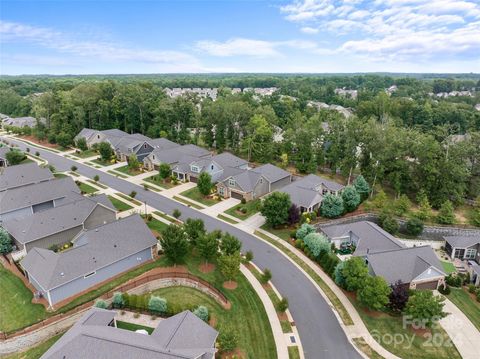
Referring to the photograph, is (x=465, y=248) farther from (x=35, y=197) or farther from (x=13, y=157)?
(x=13, y=157)

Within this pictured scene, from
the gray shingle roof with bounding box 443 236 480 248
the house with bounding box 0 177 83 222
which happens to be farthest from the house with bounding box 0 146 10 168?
the gray shingle roof with bounding box 443 236 480 248

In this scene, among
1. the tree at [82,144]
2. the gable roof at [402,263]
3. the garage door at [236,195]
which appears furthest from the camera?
the tree at [82,144]

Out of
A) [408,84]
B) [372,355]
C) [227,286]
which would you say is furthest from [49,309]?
[408,84]

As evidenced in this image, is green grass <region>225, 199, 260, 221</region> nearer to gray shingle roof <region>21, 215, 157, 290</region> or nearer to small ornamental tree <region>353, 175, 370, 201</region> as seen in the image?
gray shingle roof <region>21, 215, 157, 290</region>

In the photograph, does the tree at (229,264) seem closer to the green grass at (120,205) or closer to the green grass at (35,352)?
the green grass at (35,352)

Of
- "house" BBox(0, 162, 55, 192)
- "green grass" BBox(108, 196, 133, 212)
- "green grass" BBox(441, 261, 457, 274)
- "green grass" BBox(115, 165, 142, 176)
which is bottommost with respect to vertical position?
"green grass" BBox(441, 261, 457, 274)

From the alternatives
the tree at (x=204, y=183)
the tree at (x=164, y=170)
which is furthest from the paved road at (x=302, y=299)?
the tree at (x=164, y=170)
